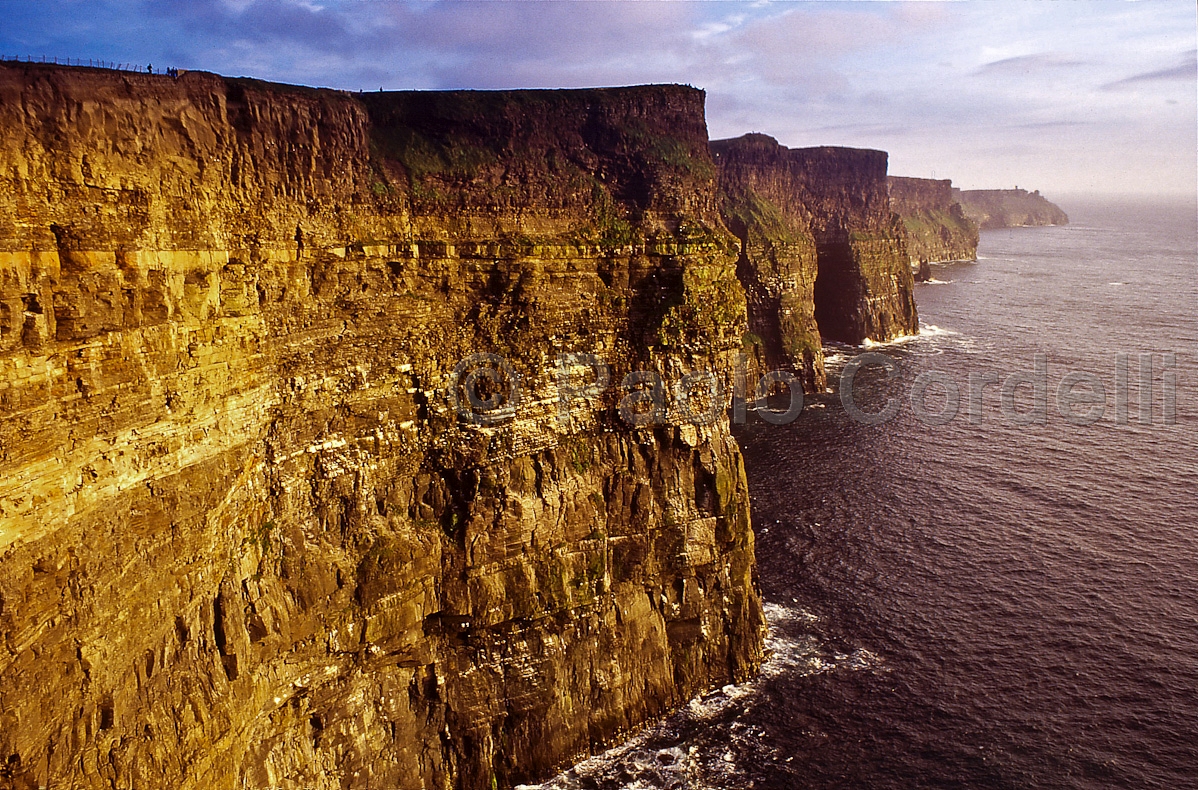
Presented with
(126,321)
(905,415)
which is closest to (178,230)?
(126,321)

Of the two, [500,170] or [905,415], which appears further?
[905,415]

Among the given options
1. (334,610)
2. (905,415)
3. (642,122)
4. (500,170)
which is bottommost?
(905,415)

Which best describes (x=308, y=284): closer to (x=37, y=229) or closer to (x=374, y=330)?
(x=374, y=330)

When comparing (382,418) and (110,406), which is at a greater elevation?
(110,406)

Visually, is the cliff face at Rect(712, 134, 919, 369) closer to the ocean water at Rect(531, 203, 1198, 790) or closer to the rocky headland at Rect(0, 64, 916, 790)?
the ocean water at Rect(531, 203, 1198, 790)

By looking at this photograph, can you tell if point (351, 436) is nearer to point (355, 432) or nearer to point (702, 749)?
point (355, 432)

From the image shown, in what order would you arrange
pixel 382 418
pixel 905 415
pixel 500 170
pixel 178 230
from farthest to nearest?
pixel 905 415, pixel 500 170, pixel 382 418, pixel 178 230

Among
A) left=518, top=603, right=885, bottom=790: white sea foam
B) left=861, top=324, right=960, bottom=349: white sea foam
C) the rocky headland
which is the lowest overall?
left=518, top=603, right=885, bottom=790: white sea foam

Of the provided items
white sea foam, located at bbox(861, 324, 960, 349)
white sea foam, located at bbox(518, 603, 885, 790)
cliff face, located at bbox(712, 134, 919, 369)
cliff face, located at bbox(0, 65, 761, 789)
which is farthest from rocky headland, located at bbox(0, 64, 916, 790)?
white sea foam, located at bbox(861, 324, 960, 349)

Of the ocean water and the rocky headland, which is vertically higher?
the rocky headland
